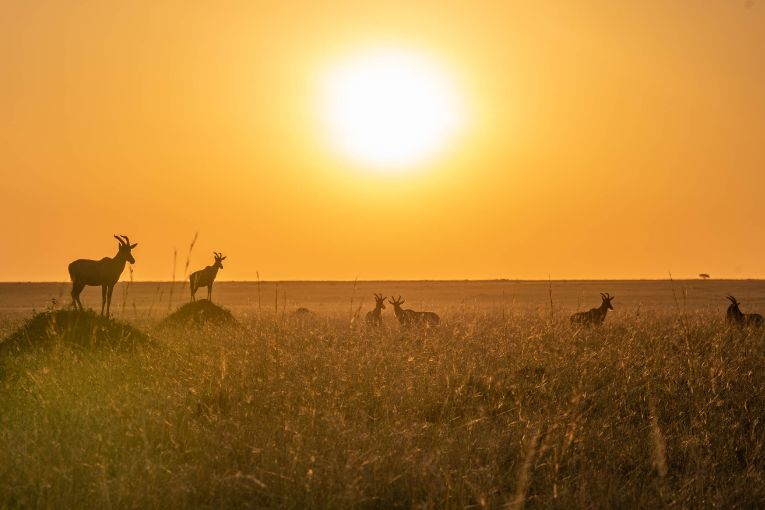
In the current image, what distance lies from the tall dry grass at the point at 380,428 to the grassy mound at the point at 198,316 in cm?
571

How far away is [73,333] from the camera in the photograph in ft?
35.7

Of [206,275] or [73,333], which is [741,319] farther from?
[206,275]

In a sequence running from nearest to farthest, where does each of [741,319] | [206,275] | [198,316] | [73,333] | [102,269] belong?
[73,333] < [741,319] < [198,316] < [102,269] < [206,275]

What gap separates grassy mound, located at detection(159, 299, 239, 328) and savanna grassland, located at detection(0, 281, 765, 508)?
5.40 m

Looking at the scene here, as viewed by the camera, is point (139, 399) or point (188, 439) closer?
point (188, 439)

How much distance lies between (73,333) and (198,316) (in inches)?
213

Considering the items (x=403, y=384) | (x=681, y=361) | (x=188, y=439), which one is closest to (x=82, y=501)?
(x=188, y=439)

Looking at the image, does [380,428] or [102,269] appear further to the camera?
[102,269]

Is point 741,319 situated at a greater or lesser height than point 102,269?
lesser

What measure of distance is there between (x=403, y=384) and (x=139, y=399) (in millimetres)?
2500

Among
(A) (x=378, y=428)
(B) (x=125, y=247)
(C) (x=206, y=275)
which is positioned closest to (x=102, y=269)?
(B) (x=125, y=247)

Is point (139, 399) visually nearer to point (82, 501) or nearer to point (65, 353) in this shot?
point (82, 501)

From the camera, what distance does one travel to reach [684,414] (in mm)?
7215

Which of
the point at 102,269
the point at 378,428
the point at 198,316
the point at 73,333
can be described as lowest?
the point at 378,428
